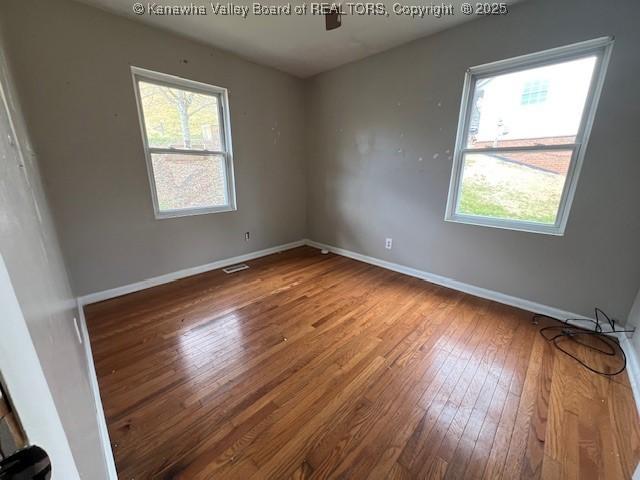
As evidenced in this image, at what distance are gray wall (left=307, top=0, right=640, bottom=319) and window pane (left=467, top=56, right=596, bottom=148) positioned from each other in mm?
159

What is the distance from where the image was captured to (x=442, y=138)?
2.61 metres

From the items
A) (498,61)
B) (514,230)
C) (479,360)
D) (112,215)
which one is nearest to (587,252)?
(514,230)

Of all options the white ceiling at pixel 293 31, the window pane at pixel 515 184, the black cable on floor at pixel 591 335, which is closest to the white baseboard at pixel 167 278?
the white ceiling at pixel 293 31

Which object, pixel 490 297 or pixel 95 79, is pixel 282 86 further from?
pixel 490 297

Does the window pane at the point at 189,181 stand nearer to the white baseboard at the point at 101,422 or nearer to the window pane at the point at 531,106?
the white baseboard at the point at 101,422

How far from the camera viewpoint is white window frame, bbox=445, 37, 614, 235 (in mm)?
1867

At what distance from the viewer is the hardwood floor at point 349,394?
3.78ft

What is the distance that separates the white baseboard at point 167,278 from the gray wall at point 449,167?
1076 mm

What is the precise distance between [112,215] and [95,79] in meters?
1.15

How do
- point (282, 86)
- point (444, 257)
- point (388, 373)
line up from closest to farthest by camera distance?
point (388, 373)
point (444, 257)
point (282, 86)

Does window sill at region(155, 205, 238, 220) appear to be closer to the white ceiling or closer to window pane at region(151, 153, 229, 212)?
window pane at region(151, 153, 229, 212)

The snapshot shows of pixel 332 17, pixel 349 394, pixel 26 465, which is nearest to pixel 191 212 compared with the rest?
pixel 332 17

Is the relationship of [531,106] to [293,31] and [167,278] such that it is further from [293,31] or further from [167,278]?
[167,278]

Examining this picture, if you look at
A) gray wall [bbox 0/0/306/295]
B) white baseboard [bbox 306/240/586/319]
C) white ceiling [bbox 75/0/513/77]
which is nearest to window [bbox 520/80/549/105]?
white ceiling [bbox 75/0/513/77]
